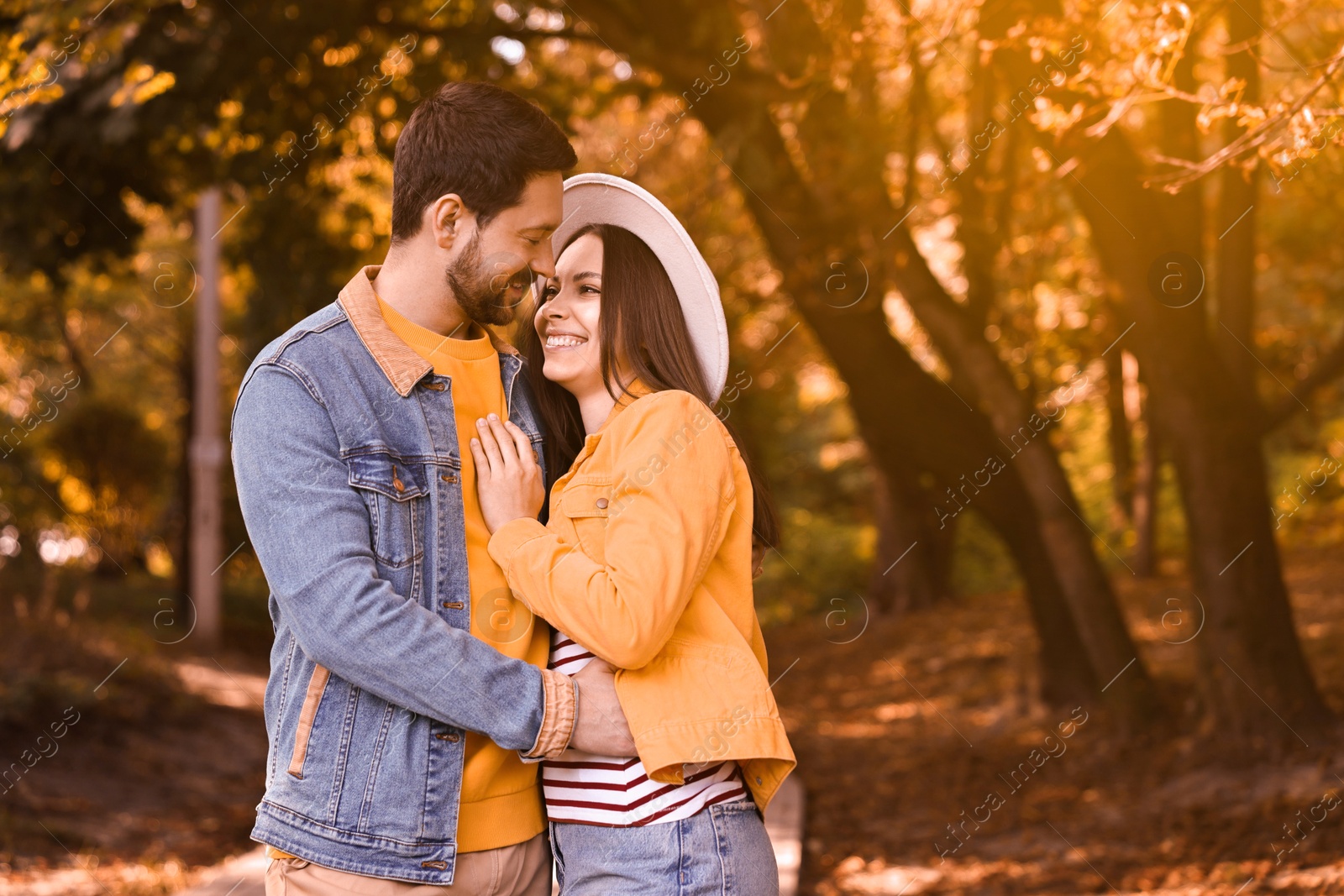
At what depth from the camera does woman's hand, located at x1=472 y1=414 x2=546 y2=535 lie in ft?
6.67

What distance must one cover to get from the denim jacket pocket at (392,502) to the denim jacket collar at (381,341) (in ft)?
0.46

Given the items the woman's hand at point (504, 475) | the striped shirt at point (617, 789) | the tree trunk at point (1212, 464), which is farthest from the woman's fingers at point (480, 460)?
the tree trunk at point (1212, 464)

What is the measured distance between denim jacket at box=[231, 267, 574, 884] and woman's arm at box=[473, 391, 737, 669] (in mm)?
118

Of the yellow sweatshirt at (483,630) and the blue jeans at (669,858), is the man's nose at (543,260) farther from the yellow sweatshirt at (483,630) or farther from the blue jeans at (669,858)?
the blue jeans at (669,858)

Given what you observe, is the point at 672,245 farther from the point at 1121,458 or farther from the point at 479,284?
the point at 1121,458

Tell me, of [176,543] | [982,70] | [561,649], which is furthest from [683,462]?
[176,543]

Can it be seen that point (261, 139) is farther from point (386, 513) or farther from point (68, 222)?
point (386, 513)

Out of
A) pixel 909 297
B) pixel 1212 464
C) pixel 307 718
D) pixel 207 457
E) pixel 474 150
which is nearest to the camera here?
pixel 307 718

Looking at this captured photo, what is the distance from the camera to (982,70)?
4992mm

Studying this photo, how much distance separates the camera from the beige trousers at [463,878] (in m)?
1.86

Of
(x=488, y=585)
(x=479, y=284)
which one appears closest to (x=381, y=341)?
(x=479, y=284)

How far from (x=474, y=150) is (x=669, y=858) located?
4.01 ft

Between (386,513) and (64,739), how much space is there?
6238 millimetres

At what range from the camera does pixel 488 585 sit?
202 cm
